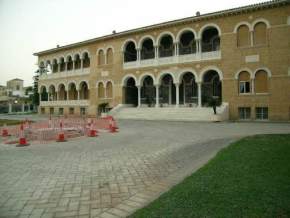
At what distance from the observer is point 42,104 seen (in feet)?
140

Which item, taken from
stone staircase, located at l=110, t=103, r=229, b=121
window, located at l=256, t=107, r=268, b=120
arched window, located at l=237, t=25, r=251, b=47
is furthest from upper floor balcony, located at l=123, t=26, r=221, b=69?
window, located at l=256, t=107, r=268, b=120

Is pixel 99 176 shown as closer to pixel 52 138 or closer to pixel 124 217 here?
pixel 124 217

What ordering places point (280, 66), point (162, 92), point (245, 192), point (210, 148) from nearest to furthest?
point (245, 192) < point (210, 148) < point (280, 66) < point (162, 92)

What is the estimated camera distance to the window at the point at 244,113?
79.6ft

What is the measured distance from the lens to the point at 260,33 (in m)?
23.8

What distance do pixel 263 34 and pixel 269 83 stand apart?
4.88m

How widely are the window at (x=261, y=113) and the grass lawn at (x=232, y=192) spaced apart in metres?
18.1

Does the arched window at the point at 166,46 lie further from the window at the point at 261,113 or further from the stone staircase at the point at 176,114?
the window at the point at 261,113

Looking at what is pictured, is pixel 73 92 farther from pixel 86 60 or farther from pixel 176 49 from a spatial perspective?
pixel 176 49

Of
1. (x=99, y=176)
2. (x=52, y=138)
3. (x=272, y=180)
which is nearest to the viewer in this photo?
(x=272, y=180)

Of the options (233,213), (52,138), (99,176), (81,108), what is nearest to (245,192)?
(233,213)

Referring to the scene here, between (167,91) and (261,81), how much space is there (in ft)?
38.7

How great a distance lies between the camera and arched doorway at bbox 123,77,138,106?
1319 inches

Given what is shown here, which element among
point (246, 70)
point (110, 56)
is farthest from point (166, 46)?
point (246, 70)
